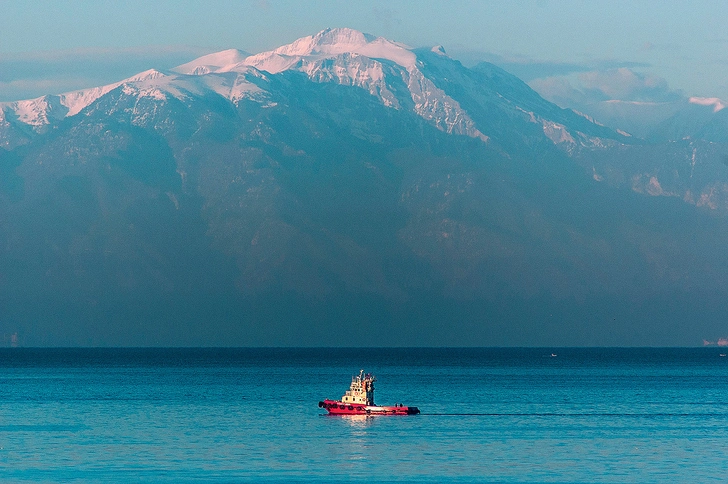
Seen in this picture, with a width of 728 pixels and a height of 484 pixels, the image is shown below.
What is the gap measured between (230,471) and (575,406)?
251 feet

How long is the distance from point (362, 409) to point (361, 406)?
1.62 feet

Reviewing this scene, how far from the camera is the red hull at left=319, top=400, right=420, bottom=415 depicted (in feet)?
457

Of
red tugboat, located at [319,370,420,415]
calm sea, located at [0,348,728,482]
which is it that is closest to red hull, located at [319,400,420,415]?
red tugboat, located at [319,370,420,415]

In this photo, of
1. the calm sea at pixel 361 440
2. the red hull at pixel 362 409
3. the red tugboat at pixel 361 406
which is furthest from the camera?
the red tugboat at pixel 361 406

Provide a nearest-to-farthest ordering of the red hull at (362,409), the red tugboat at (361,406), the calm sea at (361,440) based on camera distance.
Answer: the calm sea at (361,440) → the red hull at (362,409) → the red tugboat at (361,406)

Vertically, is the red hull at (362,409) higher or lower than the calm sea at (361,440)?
higher

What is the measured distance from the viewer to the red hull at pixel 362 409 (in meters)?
139

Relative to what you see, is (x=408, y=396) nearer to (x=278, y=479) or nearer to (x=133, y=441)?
(x=133, y=441)

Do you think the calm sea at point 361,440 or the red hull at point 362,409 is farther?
the red hull at point 362,409

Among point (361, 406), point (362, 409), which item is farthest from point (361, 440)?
point (361, 406)

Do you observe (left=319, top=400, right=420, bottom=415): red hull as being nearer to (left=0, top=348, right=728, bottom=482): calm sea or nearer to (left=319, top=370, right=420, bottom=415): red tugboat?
(left=319, top=370, right=420, bottom=415): red tugboat

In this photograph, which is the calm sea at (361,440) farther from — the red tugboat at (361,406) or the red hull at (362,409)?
the red tugboat at (361,406)

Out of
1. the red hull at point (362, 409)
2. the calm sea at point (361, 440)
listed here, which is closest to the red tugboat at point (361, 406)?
the red hull at point (362, 409)

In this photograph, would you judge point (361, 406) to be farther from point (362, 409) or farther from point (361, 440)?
point (361, 440)
